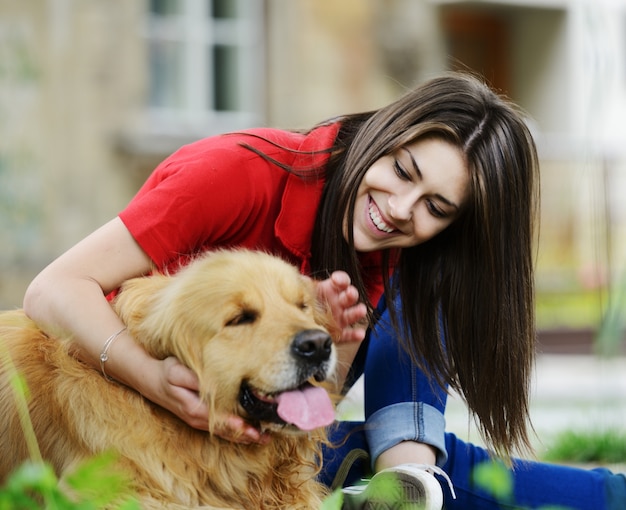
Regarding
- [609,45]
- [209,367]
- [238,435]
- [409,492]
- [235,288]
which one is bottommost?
[409,492]

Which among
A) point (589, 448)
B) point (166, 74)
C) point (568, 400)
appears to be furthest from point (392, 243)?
point (166, 74)

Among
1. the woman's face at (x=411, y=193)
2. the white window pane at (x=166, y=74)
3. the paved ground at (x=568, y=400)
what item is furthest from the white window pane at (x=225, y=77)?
the woman's face at (x=411, y=193)

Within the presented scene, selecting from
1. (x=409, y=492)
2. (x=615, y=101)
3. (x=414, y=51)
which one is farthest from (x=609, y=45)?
(x=615, y=101)

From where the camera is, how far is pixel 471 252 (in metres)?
3.14

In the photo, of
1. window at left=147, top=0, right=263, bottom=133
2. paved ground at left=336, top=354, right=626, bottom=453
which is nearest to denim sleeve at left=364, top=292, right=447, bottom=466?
paved ground at left=336, top=354, right=626, bottom=453

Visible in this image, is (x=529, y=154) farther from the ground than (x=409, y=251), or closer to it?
farther from the ground

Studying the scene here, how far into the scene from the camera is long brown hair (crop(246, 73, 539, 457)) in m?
2.93

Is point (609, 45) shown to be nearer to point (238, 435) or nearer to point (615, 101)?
point (238, 435)

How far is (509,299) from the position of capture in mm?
3094

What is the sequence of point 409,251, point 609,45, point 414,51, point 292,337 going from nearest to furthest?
point 292,337 < point 409,251 < point 609,45 < point 414,51

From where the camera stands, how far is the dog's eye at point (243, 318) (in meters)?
2.44

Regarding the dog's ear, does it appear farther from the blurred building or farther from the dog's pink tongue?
the blurred building

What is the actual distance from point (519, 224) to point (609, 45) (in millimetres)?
943

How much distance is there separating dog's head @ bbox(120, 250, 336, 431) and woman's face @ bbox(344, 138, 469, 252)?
0.47 metres
